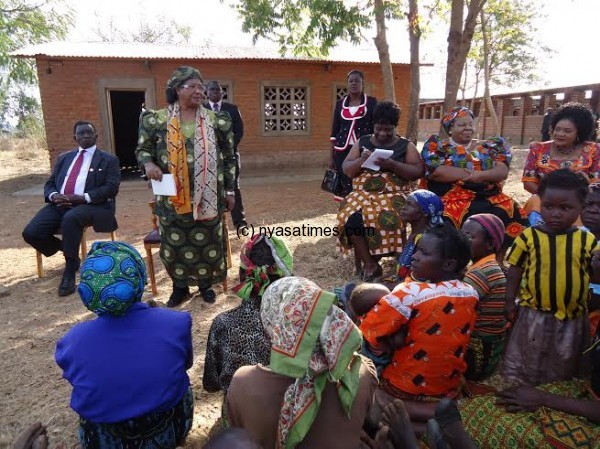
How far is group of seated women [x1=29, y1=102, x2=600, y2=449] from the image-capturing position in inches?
58.2

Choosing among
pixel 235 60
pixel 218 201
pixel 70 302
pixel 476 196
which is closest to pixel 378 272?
pixel 476 196

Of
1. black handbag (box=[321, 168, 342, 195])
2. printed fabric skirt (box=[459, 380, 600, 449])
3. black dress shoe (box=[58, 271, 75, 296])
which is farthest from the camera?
black handbag (box=[321, 168, 342, 195])

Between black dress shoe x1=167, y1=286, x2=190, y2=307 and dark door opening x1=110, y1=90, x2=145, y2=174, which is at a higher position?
dark door opening x1=110, y1=90, x2=145, y2=174

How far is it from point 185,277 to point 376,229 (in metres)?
1.74

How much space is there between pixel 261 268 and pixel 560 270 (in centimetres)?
141

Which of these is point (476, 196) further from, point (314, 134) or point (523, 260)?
point (314, 134)

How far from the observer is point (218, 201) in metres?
3.86

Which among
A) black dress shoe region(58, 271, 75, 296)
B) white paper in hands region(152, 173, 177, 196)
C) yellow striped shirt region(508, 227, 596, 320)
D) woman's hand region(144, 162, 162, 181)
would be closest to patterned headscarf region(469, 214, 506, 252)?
yellow striped shirt region(508, 227, 596, 320)

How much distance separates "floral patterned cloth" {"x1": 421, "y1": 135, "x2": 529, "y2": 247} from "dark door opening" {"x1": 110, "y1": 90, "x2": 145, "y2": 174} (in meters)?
11.2

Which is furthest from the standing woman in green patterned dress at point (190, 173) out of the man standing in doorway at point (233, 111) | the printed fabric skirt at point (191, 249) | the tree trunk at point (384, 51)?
the tree trunk at point (384, 51)

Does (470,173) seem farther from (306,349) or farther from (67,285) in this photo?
(67,285)

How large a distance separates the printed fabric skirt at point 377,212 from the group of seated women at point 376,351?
1.34 metres

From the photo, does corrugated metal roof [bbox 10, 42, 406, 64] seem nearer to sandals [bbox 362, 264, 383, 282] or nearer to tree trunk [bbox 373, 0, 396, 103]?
tree trunk [bbox 373, 0, 396, 103]

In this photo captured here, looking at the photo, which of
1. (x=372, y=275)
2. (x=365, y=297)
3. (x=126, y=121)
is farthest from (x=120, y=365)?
(x=126, y=121)
